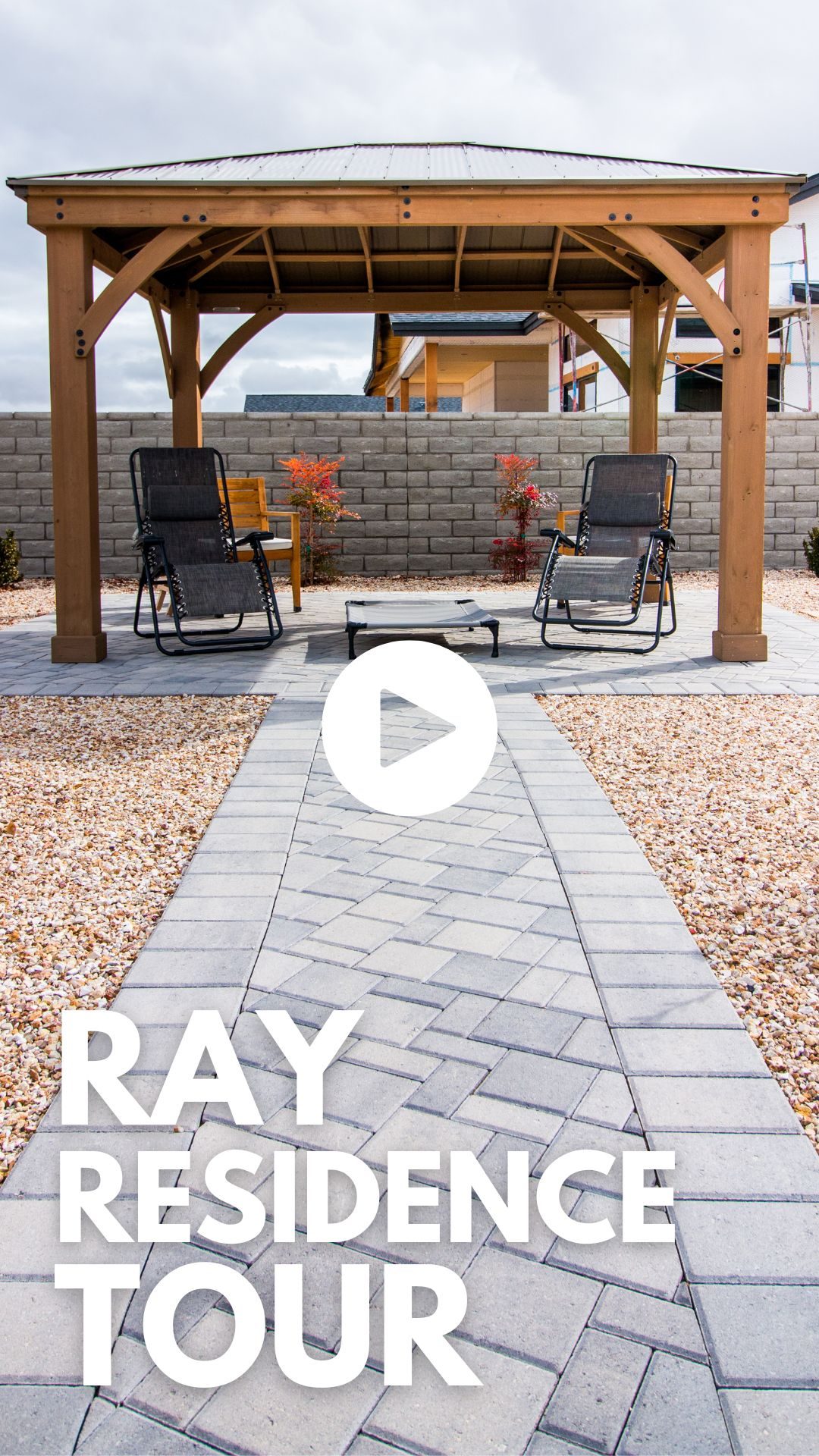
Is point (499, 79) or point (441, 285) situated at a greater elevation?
point (499, 79)

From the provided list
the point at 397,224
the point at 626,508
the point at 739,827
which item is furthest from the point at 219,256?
the point at 739,827

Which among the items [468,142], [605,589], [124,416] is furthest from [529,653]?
[124,416]

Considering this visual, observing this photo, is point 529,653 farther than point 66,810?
Yes

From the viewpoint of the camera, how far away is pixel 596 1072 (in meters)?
1.96

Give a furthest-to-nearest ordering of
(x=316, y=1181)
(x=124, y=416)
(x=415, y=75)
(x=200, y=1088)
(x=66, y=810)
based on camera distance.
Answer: (x=124, y=416) < (x=415, y=75) < (x=66, y=810) < (x=200, y=1088) < (x=316, y=1181)

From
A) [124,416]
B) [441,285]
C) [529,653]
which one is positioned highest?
[441,285]

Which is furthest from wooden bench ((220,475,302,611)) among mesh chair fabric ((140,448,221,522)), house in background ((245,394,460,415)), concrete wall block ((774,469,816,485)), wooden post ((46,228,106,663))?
house in background ((245,394,460,415))

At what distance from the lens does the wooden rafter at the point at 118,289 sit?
Answer: 6164 mm

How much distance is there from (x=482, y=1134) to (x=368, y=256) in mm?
7475

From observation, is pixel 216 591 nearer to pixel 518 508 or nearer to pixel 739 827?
pixel 739 827

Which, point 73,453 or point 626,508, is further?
point 626,508

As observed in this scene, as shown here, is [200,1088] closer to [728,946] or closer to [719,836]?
[728,946]

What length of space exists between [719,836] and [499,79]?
24.7 ft

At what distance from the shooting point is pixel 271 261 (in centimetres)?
823
